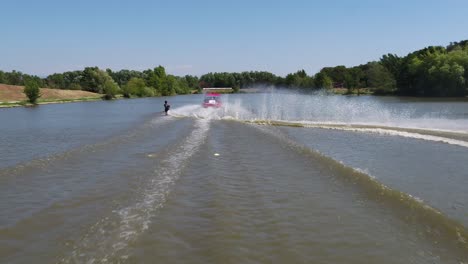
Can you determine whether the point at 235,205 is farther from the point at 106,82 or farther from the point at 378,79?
the point at 378,79

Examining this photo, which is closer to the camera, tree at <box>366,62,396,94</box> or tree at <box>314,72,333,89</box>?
tree at <box>366,62,396,94</box>

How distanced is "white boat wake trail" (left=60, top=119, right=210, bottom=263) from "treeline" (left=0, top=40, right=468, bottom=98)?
91.3 metres

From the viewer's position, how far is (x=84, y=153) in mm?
16688

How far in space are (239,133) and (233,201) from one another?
607 inches

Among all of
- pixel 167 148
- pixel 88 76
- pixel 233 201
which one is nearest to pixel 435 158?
pixel 233 201

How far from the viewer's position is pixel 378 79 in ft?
476

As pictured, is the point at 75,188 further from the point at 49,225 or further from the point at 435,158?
the point at 435,158

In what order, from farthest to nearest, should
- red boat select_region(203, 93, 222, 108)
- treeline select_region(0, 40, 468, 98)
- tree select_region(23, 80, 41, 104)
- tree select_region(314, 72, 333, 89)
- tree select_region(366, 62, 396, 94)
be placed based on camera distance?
tree select_region(314, 72, 333, 89) → tree select_region(366, 62, 396, 94) → treeline select_region(0, 40, 468, 98) → tree select_region(23, 80, 41, 104) → red boat select_region(203, 93, 222, 108)

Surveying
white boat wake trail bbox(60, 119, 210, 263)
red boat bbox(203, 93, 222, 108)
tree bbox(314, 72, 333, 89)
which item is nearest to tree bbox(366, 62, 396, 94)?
tree bbox(314, 72, 333, 89)

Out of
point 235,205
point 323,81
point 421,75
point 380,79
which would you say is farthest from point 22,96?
point 323,81

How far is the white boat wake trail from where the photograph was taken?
6.15 m

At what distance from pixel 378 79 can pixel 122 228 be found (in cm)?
15062

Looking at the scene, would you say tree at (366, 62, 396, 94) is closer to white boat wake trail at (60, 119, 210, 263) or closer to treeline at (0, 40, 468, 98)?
treeline at (0, 40, 468, 98)

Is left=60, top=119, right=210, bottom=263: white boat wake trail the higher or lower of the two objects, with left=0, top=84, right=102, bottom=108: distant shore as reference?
higher
